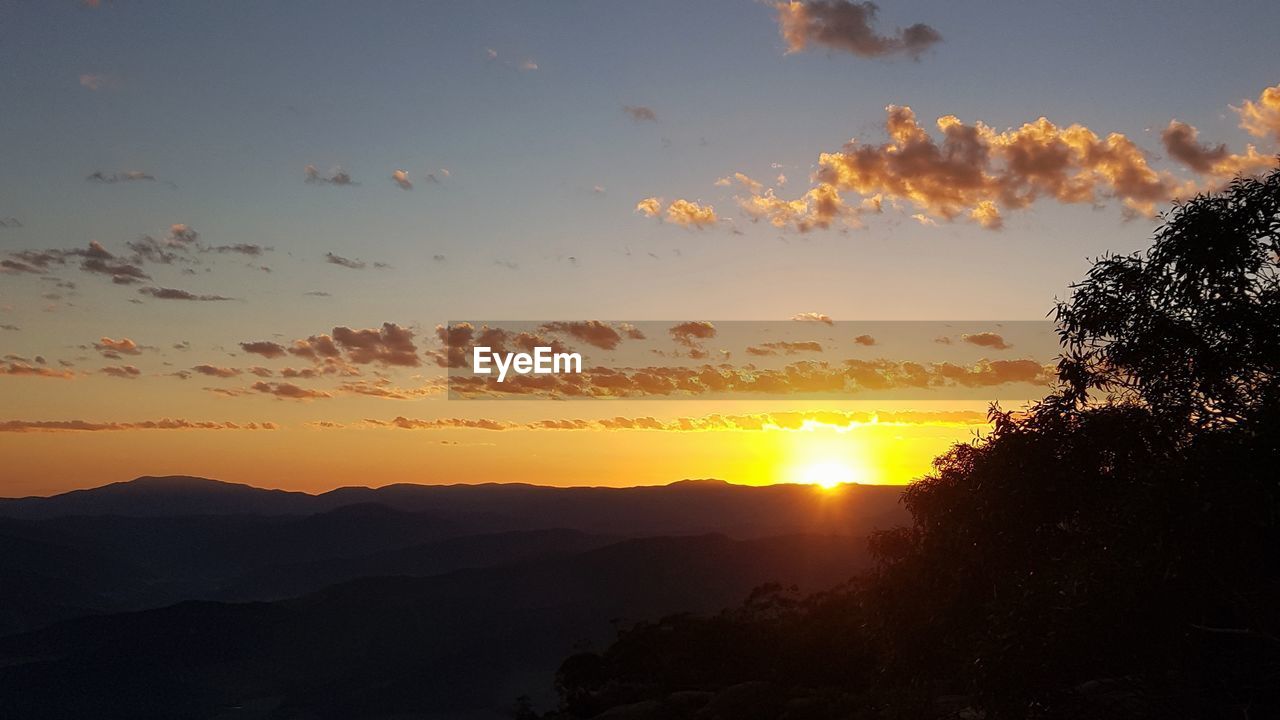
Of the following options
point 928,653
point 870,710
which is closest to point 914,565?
point 928,653

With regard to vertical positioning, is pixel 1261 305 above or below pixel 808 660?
above

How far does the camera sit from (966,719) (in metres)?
28.1

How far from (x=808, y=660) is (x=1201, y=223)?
50715mm

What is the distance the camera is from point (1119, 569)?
1631cm

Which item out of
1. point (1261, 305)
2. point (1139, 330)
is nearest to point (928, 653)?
point (1139, 330)

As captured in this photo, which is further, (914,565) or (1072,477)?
(914,565)

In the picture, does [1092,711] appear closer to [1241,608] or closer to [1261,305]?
[1241,608]

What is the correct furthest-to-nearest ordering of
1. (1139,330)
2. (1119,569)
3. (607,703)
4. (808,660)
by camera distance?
(607,703) < (808,660) < (1139,330) < (1119,569)

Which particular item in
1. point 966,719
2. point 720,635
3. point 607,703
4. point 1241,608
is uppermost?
point 1241,608

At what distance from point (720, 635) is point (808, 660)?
10.5 metres

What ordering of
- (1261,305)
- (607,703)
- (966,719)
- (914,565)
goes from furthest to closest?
(607,703) → (966,719) → (914,565) → (1261,305)

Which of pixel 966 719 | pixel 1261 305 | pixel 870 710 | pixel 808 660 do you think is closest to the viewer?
pixel 1261 305

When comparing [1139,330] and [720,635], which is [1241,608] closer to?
[1139,330]

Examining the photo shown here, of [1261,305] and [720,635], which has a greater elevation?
[1261,305]
